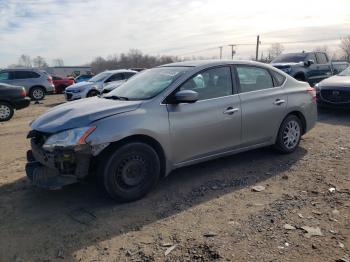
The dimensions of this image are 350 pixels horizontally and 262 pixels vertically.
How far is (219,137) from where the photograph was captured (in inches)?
191

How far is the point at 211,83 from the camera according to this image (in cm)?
493

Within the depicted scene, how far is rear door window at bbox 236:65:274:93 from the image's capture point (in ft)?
17.3

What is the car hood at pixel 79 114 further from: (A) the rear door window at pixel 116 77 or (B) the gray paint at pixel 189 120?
(A) the rear door window at pixel 116 77

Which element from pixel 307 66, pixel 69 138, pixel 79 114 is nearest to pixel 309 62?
pixel 307 66

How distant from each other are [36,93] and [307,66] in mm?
13625

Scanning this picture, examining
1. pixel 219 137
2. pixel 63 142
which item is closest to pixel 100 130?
pixel 63 142

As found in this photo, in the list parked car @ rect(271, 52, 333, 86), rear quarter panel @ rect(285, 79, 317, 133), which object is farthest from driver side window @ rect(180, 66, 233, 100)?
parked car @ rect(271, 52, 333, 86)

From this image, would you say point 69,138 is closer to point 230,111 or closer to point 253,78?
point 230,111

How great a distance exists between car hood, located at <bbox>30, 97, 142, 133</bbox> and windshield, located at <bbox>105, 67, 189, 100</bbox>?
0.29 metres

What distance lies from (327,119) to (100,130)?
284 inches

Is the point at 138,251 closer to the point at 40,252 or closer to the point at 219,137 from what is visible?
the point at 40,252

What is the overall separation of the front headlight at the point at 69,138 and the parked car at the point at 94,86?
11168mm

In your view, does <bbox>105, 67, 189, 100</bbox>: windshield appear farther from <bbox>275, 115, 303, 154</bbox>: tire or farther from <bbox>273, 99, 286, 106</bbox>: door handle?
<bbox>275, 115, 303, 154</bbox>: tire

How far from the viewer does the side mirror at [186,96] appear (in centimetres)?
433
